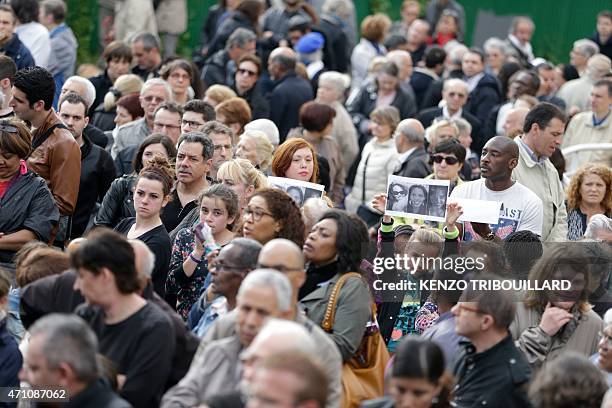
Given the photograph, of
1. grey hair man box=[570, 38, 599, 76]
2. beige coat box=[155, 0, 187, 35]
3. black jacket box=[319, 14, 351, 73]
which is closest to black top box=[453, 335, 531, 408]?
black jacket box=[319, 14, 351, 73]

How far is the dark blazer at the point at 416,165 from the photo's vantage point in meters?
12.5

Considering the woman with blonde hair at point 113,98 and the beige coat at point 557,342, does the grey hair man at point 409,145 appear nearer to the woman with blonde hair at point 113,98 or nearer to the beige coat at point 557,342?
the woman with blonde hair at point 113,98

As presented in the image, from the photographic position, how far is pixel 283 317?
251 inches

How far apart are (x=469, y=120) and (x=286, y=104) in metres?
2.27

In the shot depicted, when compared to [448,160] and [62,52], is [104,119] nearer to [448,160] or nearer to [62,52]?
[62,52]

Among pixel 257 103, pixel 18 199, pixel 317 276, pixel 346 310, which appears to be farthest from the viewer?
pixel 257 103

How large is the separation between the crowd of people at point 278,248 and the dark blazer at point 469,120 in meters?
0.04

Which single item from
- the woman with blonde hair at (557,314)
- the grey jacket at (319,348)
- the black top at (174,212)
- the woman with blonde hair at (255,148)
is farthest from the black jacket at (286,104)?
the grey jacket at (319,348)

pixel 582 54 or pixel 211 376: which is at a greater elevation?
pixel 582 54

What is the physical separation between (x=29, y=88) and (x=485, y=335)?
4.58 metres

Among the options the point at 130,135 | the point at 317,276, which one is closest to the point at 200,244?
the point at 317,276

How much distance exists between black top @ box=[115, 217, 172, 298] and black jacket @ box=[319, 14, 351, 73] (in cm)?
993

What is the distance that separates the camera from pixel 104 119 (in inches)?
532

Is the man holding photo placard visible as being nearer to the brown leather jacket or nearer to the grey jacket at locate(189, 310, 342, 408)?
the brown leather jacket
